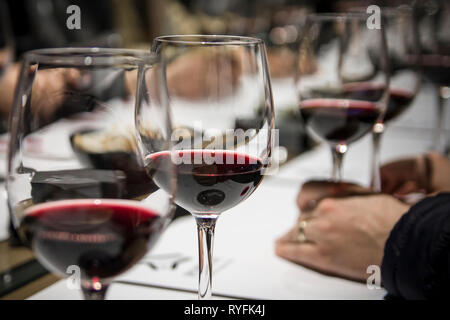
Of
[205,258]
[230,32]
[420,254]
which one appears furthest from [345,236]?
[230,32]

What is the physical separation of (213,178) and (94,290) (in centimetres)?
17

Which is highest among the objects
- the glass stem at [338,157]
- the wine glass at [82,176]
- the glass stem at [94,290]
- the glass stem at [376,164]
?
the wine glass at [82,176]

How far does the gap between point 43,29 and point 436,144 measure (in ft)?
6.37

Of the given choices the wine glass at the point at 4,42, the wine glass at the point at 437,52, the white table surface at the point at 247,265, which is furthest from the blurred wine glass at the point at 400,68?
the wine glass at the point at 4,42

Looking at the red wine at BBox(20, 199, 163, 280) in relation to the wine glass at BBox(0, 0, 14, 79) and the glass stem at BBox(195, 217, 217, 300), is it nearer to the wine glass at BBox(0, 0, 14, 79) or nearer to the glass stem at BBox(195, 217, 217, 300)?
the glass stem at BBox(195, 217, 217, 300)

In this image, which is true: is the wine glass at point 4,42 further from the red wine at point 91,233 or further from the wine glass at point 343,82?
the red wine at point 91,233

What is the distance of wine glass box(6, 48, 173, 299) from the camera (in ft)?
1.51

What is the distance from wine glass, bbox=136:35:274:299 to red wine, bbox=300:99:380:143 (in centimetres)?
32

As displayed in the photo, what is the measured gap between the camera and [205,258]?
63 centimetres

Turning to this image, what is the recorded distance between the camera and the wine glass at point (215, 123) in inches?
23.9

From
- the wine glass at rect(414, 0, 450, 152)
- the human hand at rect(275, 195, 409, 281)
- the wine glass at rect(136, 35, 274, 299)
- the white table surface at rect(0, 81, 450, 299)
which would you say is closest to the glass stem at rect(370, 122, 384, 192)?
the white table surface at rect(0, 81, 450, 299)

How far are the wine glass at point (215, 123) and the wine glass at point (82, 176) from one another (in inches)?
4.3
